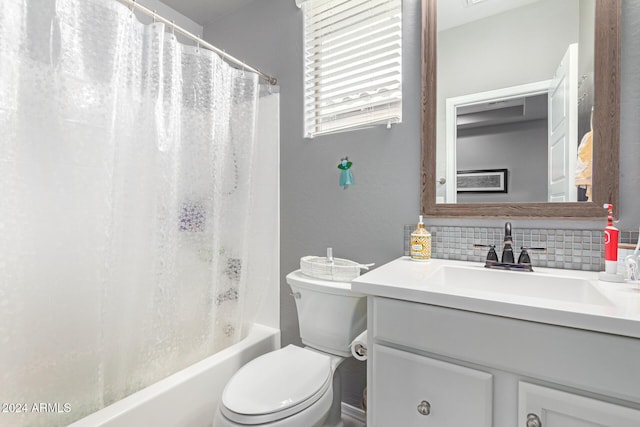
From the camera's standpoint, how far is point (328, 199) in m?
1.65

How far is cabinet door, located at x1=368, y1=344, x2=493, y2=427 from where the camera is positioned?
2.48 ft

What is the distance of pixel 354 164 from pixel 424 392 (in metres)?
1.05

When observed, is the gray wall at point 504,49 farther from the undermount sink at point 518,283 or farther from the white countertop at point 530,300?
the white countertop at point 530,300

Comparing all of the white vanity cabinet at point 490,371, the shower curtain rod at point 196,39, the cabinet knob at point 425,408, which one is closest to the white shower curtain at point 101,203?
the shower curtain rod at point 196,39

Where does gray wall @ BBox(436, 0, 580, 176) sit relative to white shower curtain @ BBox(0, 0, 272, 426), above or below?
above

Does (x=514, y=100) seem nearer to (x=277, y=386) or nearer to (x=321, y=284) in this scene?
(x=321, y=284)

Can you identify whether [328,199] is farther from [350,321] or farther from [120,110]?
[120,110]

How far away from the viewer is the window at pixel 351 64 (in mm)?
1450

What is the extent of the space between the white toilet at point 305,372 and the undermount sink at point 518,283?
38cm

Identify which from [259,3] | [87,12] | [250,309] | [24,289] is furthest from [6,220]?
[259,3]

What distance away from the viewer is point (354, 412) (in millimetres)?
1542

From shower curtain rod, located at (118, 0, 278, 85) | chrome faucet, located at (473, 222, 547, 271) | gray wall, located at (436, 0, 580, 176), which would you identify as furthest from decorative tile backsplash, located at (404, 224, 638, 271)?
shower curtain rod, located at (118, 0, 278, 85)

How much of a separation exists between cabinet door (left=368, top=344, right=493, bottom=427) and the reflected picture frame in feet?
2.46

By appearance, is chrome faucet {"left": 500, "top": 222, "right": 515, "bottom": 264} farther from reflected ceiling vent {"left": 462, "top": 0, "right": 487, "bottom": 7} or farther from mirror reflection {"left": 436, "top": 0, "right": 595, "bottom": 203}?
reflected ceiling vent {"left": 462, "top": 0, "right": 487, "bottom": 7}
